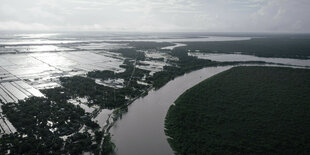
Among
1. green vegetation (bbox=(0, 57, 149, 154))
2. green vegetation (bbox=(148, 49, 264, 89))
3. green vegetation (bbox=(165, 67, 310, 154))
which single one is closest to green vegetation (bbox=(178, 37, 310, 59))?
green vegetation (bbox=(148, 49, 264, 89))

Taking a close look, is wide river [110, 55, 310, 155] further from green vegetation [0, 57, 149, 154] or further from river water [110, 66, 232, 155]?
green vegetation [0, 57, 149, 154]

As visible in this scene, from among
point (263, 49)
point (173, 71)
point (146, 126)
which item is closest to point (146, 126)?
point (146, 126)

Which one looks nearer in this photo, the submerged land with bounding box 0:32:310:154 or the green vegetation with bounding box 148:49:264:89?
the submerged land with bounding box 0:32:310:154

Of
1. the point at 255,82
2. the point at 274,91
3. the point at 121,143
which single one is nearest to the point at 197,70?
the point at 255,82

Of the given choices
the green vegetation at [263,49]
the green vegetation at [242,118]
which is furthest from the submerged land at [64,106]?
the green vegetation at [263,49]

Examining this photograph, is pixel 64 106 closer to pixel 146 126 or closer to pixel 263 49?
pixel 146 126

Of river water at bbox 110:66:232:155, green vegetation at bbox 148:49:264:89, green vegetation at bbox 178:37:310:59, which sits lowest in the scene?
river water at bbox 110:66:232:155

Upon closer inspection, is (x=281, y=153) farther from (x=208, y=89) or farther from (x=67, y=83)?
(x=67, y=83)
